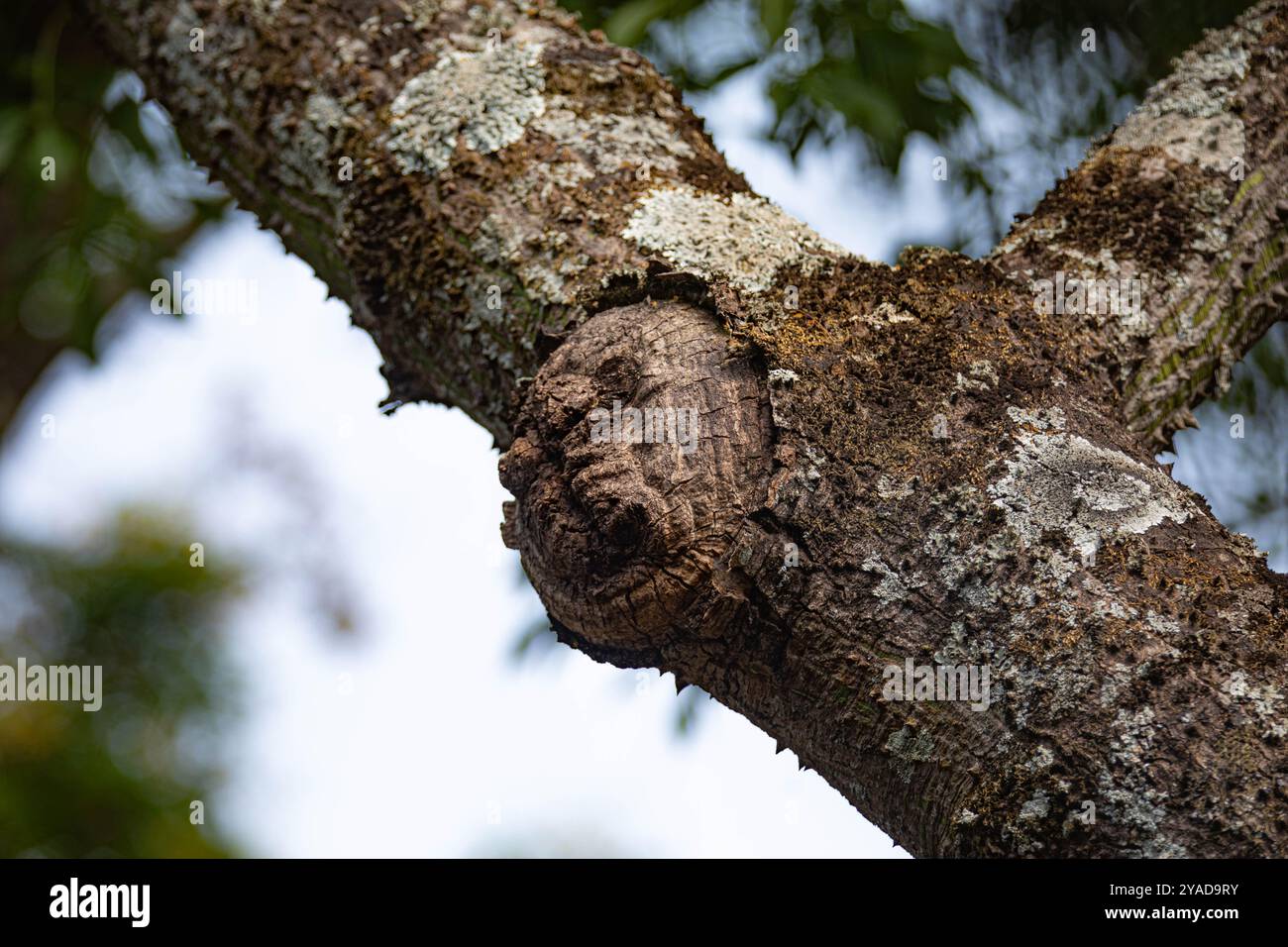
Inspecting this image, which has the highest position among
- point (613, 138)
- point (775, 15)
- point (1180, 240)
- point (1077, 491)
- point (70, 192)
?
point (70, 192)

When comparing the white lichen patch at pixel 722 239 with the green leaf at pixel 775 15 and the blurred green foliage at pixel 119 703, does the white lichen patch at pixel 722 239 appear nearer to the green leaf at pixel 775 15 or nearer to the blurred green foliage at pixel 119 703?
the green leaf at pixel 775 15

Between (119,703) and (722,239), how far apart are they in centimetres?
309

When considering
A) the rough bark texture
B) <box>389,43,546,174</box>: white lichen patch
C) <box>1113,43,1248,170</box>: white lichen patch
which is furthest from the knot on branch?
<box>1113,43,1248,170</box>: white lichen patch

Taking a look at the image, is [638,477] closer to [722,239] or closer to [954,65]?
[722,239]

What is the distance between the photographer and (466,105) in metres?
1.03

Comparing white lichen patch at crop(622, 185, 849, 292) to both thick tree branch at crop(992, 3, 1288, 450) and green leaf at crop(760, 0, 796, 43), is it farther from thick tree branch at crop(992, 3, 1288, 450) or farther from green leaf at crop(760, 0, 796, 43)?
green leaf at crop(760, 0, 796, 43)

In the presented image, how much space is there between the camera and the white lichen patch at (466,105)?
1012 mm

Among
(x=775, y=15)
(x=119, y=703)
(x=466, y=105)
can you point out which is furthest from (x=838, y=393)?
(x=119, y=703)

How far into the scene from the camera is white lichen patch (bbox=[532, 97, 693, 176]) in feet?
3.26

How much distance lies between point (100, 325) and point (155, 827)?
142cm

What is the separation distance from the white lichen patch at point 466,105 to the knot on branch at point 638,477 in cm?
28

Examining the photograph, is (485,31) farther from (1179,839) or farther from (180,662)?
(180,662)
